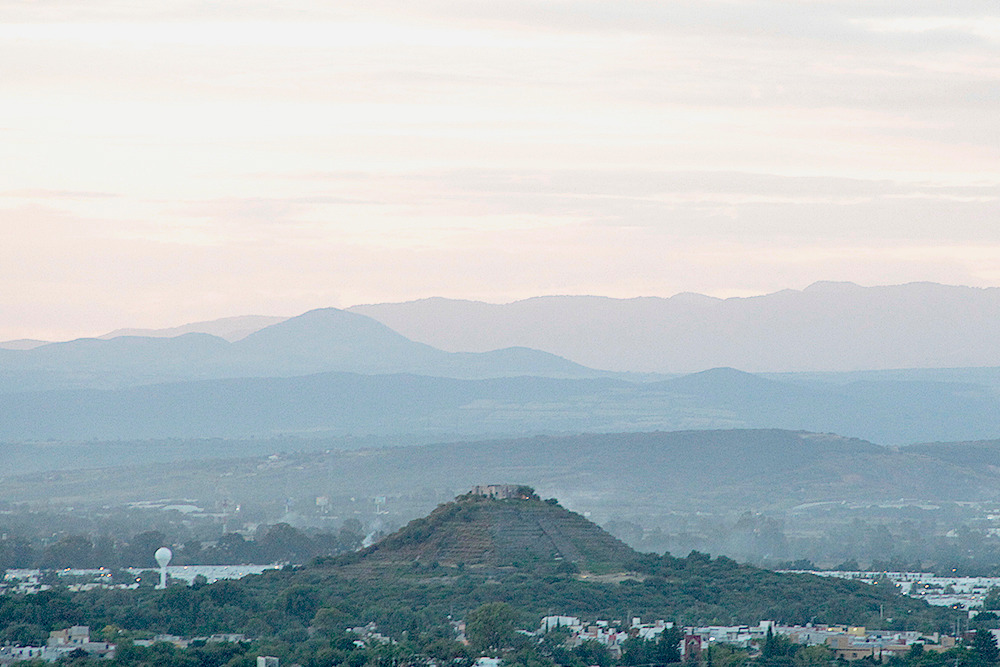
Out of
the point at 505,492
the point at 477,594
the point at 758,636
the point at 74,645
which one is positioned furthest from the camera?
the point at 505,492

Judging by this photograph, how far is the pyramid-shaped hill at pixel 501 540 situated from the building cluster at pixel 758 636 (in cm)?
1919

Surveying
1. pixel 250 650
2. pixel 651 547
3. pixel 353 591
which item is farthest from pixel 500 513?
pixel 651 547

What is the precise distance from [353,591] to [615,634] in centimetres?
2123

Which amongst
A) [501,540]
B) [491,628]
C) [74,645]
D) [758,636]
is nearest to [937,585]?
[501,540]

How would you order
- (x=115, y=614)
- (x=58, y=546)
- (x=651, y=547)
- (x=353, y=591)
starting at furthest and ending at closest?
(x=651, y=547) < (x=58, y=546) < (x=353, y=591) < (x=115, y=614)

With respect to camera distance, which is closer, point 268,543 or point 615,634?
point 615,634

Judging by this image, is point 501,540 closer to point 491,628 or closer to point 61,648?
point 491,628

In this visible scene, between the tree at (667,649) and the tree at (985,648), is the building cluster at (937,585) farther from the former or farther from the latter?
the tree at (667,649)

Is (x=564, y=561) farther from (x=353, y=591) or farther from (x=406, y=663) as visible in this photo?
(x=406, y=663)

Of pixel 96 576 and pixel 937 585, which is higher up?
pixel 937 585

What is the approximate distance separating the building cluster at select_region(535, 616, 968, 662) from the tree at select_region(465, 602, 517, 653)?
9.57ft

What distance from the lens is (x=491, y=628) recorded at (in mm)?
96688

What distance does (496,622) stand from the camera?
319ft

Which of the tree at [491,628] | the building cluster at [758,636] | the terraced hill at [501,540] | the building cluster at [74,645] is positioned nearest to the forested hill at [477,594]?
the terraced hill at [501,540]
